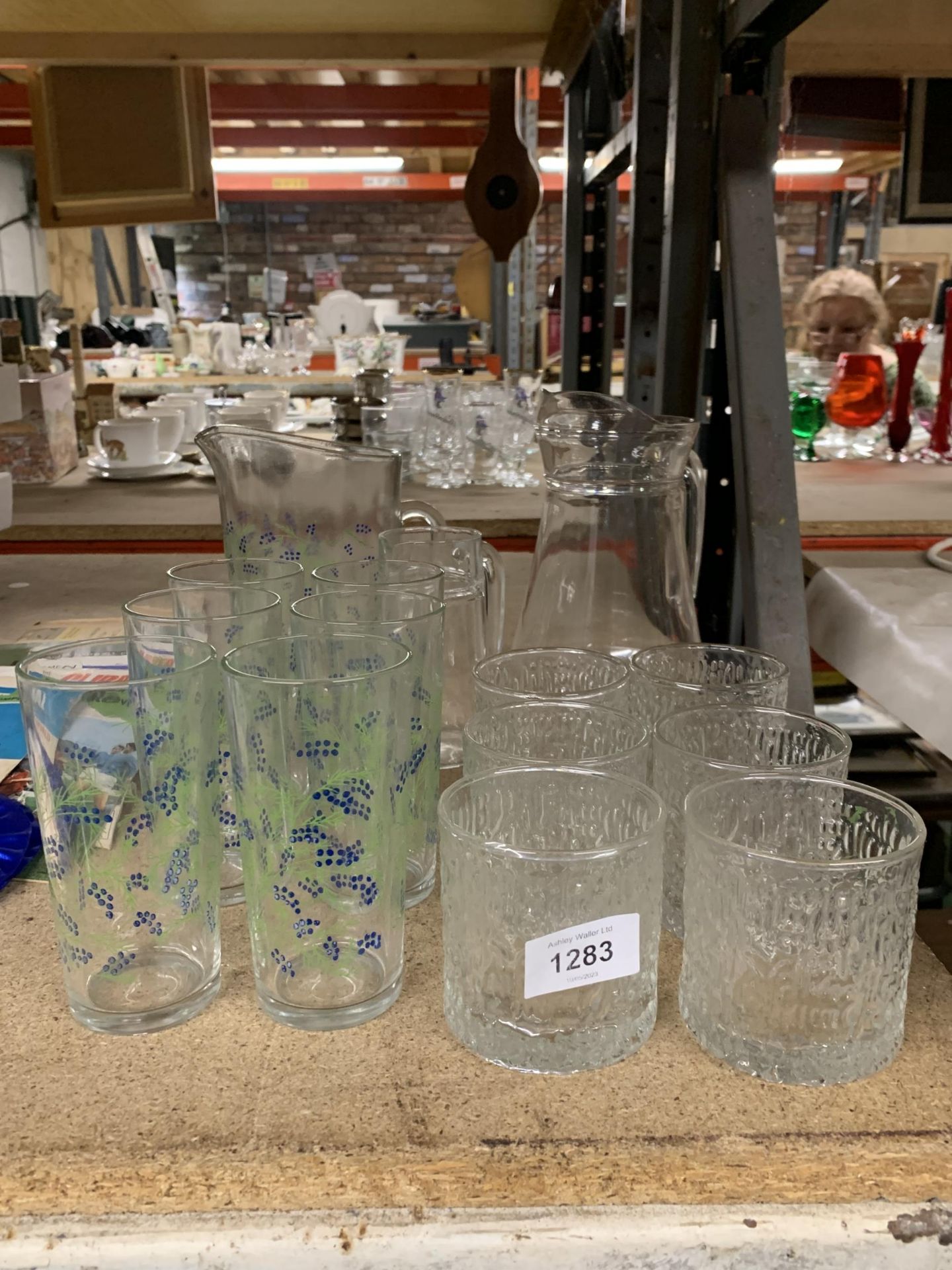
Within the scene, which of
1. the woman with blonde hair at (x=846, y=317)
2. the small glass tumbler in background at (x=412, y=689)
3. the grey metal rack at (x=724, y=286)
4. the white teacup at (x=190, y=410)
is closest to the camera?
the small glass tumbler in background at (x=412, y=689)

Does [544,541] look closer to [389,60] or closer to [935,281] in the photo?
[389,60]

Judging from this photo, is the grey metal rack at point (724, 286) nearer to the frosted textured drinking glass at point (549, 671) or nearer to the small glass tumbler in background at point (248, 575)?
the frosted textured drinking glass at point (549, 671)

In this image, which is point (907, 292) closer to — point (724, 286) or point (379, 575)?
point (724, 286)

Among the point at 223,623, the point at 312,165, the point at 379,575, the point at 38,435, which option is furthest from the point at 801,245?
the point at 223,623

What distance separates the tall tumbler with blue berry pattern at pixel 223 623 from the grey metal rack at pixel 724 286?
1.41ft

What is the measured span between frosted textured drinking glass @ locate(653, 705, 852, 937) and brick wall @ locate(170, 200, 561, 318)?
1003cm

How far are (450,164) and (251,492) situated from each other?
801cm

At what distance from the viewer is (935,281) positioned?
409 cm

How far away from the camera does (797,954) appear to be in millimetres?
485

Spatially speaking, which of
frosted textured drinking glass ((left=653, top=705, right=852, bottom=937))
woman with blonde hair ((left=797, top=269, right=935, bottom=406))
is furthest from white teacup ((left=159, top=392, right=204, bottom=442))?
frosted textured drinking glass ((left=653, top=705, right=852, bottom=937))

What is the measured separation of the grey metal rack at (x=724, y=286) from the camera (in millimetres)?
891

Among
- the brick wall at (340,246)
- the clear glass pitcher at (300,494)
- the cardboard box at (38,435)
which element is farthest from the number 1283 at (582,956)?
the brick wall at (340,246)

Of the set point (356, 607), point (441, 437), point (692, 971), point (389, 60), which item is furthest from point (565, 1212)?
point (389, 60)

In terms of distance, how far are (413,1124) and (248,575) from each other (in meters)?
0.39
